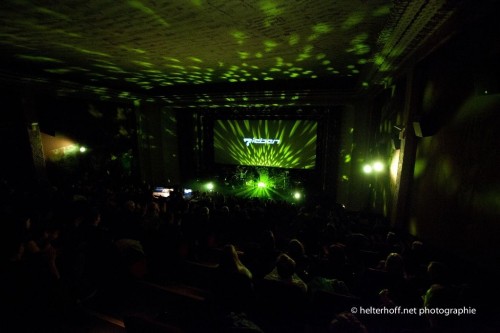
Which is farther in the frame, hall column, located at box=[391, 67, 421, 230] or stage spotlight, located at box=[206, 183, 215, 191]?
stage spotlight, located at box=[206, 183, 215, 191]

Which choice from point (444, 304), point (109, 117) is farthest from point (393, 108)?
point (109, 117)

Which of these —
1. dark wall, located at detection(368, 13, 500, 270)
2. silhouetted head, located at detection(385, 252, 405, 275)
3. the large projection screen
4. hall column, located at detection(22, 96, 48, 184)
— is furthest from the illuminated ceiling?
the large projection screen

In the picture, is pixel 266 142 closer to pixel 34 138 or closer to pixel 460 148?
pixel 34 138

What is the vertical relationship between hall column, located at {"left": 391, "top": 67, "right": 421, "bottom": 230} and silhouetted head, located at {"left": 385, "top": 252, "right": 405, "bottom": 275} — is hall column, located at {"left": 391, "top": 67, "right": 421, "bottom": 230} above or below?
above

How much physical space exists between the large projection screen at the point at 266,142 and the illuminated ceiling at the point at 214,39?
3207mm

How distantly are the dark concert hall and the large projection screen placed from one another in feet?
9.09

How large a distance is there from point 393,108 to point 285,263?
444 centimetres

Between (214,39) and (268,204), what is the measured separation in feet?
12.2

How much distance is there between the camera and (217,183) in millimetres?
10977

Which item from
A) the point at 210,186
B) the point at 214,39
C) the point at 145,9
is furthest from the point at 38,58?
the point at 210,186

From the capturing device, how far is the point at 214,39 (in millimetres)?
3486

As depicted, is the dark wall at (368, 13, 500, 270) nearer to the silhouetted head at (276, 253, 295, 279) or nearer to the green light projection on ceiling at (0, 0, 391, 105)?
the green light projection on ceiling at (0, 0, 391, 105)

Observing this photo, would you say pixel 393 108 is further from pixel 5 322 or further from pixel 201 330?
pixel 5 322

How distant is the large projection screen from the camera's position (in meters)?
9.43
